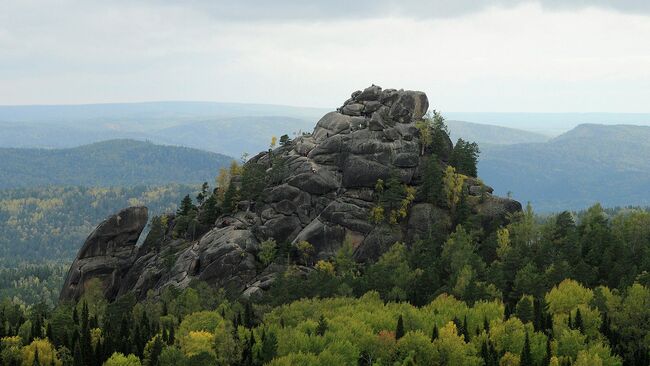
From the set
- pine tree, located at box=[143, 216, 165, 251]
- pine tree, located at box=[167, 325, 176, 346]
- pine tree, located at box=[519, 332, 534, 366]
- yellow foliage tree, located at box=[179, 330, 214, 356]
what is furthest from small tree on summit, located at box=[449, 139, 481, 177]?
yellow foliage tree, located at box=[179, 330, 214, 356]

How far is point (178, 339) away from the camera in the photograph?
4358 inches

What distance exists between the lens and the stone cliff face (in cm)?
15438

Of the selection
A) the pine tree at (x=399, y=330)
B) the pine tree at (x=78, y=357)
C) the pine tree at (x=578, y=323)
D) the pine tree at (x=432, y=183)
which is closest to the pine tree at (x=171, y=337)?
the pine tree at (x=78, y=357)

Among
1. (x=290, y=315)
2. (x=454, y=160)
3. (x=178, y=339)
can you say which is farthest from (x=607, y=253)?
(x=178, y=339)

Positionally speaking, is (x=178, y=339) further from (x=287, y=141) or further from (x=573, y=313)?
(x=287, y=141)

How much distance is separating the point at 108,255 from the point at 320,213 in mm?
62223

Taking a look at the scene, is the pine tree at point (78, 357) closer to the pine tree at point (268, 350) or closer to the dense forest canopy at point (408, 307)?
the dense forest canopy at point (408, 307)

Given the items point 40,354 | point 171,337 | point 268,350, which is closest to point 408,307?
point 268,350

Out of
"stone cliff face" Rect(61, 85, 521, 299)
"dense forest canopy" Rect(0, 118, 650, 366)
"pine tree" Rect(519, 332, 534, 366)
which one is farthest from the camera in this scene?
"stone cliff face" Rect(61, 85, 521, 299)

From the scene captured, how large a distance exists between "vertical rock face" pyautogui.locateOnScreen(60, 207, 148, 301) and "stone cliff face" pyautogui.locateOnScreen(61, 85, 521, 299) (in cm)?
55

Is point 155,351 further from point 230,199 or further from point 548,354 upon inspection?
point 230,199

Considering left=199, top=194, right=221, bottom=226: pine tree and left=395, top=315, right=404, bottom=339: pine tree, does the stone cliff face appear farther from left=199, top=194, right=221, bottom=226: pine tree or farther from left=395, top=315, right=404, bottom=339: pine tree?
left=395, top=315, right=404, bottom=339: pine tree

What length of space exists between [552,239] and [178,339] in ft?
281

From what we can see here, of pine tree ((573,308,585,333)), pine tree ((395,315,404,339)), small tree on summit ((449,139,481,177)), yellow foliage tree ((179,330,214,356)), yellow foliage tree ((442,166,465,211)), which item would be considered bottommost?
yellow foliage tree ((179,330,214,356))
